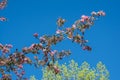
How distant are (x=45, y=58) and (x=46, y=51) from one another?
236mm

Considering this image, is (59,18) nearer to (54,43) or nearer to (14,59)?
(54,43)

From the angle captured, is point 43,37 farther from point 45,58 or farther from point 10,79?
point 10,79

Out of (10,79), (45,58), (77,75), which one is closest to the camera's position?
(45,58)

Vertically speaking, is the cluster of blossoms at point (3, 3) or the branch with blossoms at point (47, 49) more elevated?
the cluster of blossoms at point (3, 3)

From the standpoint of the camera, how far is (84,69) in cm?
3712

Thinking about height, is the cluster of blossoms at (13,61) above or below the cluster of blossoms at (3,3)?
below

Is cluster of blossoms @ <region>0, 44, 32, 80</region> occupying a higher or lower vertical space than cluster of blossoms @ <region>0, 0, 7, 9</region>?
lower

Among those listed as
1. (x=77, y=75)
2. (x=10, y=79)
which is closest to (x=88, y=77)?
(x=77, y=75)

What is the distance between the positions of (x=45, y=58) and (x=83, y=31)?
1.45 metres

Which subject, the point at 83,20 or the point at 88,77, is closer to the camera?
the point at 83,20

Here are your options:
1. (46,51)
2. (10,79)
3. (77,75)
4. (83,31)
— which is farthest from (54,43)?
(77,75)

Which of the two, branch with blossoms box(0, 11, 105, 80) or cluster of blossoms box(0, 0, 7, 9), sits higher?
cluster of blossoms box(0, 0, 7, 9)

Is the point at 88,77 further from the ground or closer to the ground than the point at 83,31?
further from the ground

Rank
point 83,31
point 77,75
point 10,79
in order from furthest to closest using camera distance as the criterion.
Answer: point 77,75 → point 10,79 → point 83,31
